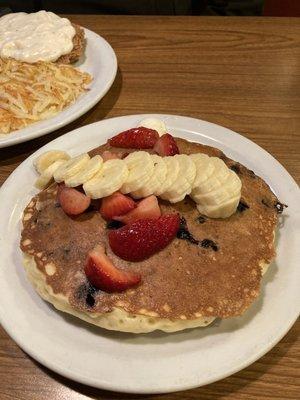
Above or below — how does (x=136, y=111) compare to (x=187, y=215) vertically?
below

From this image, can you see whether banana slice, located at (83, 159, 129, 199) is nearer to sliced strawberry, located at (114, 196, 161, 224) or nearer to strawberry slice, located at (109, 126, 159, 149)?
sliced strawberry, located at (114, 196, 161, 224)

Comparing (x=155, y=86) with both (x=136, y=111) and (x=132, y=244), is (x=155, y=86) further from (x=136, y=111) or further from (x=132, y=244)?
(x=132, y=244)

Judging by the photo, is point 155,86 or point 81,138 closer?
point 81,138

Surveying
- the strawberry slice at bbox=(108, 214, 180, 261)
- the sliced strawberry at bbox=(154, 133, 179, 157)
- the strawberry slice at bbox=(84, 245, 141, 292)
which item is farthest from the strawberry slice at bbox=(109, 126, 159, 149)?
the strawberry slice at bbox=(84, 245, 141, 292)

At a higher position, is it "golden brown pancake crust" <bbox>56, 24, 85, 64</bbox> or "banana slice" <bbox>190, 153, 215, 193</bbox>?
"banana slice" <bbox>190, 153, 215, 193</bbox>

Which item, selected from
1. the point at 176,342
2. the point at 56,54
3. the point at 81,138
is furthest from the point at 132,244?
the point at 56,54
